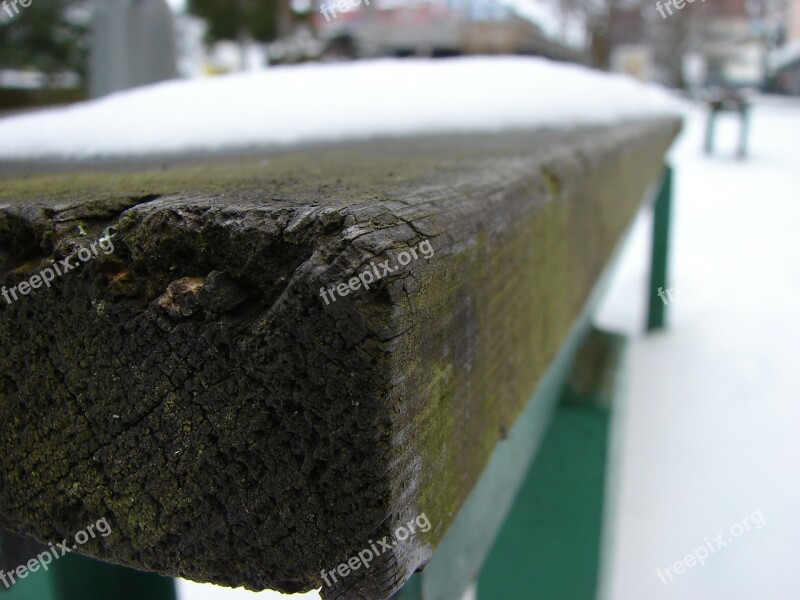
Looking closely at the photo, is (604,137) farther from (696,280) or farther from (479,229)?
(696,280)

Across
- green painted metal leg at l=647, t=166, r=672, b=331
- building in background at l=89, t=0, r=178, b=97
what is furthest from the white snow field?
green painted metal leg at l=647, t=166, r=672, b=331

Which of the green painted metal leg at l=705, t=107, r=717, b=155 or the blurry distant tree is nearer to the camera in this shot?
the green painted metal leg at l=705, t=107, r=717, b=155

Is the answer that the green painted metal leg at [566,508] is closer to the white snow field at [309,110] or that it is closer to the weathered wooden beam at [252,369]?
the white snow field at [309,110]

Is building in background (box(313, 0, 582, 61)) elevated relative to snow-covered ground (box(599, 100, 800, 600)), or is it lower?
elevated

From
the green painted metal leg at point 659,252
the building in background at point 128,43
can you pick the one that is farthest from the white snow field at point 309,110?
the green painted metal leg at point 659,252

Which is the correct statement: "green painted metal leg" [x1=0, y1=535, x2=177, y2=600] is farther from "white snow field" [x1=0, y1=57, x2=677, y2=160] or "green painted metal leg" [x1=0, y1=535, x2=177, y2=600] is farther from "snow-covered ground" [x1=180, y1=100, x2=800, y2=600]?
"white snow field" [x1=0, y1=57, x2=677, y2=160]

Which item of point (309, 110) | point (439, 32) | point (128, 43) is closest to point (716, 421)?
point (309, 110)
